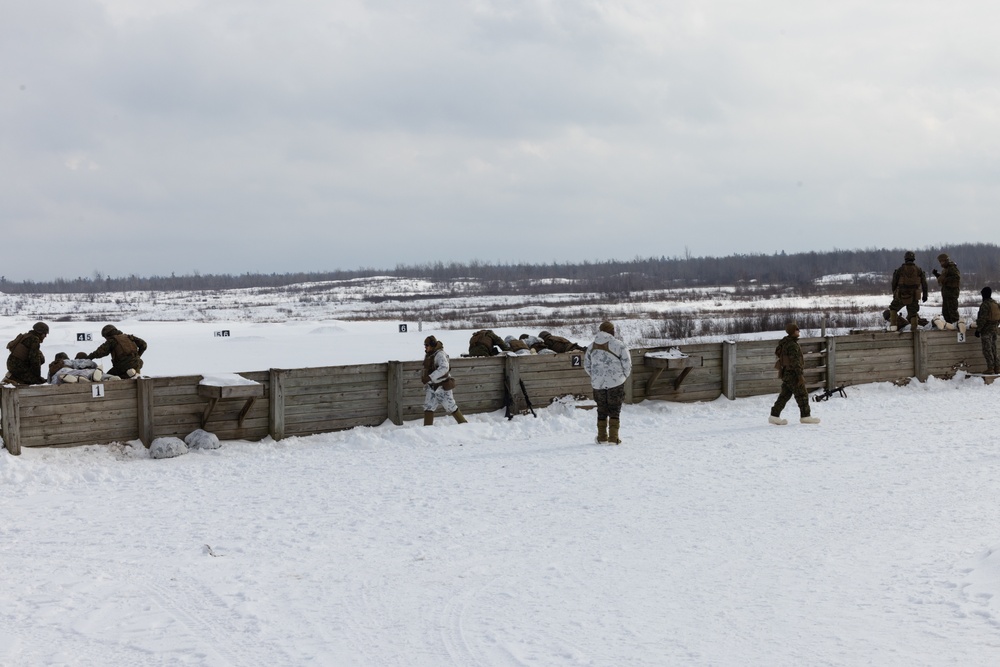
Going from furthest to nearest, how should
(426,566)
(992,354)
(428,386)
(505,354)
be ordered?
(992,354), (505,354), (428,386), (426,566)

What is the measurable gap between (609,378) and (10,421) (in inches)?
303

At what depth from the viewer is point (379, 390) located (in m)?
14.0

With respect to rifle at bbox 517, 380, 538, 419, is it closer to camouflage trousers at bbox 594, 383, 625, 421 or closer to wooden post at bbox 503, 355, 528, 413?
wooden post at bbox 503, 355, 528, 413

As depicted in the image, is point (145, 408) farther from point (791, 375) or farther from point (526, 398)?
point (791, 375)

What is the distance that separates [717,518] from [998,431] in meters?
6.85

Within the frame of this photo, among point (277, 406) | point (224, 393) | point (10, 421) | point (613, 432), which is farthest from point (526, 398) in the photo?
point (10, 421)

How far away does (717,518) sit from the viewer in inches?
340

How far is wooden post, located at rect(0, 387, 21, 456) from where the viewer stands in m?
11.2

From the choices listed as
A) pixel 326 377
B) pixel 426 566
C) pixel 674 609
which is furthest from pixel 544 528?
pixel 326 377

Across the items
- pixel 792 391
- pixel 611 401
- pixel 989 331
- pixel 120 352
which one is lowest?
pixel 792 391

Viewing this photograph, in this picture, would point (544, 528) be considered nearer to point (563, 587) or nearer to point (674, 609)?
point (563, 587)

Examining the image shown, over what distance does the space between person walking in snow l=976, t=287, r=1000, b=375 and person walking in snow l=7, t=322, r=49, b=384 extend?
17.6m

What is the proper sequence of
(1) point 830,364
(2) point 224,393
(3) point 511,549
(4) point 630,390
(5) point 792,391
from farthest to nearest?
(1) point 830,364 → (4) point 630,390 → (5) point 792,391 → (2) point 224,393 → (3) point 511,549

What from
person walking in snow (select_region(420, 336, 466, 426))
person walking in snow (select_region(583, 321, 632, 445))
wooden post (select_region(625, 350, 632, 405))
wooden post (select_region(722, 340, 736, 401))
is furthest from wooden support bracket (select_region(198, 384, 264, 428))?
wooden post (select_region(722, 340, 736, 401))
